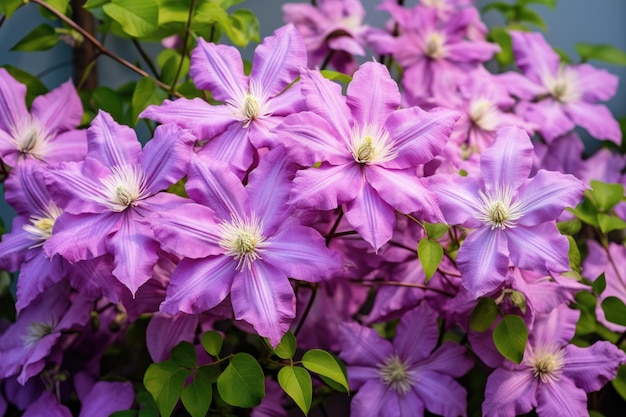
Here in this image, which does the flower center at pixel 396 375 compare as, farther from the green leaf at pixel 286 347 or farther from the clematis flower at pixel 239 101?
the clematis flower at pixel 239 101

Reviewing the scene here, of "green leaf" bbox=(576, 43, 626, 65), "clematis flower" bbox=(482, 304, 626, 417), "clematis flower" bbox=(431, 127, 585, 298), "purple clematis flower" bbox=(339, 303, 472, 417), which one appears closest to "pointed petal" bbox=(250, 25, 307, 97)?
"clematis flower" bbox=(431, 127, 585, 298)

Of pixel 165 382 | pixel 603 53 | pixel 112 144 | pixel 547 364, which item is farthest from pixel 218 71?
pixel 603 53

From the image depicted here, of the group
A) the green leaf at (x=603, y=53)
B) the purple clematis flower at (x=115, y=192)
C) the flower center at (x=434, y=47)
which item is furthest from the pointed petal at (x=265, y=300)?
the green leaf at (x=603, y=53)

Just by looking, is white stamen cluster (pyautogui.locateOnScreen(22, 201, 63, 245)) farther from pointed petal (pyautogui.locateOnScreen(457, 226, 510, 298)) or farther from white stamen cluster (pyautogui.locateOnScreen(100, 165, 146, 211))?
pointed petal (pyautogui.locateOnScreen(457, 226, 510, 298))

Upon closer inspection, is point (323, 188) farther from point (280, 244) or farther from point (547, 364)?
point (547, 364)

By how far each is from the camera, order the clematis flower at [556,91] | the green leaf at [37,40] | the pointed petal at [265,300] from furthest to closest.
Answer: the clematis flower at [556,91] → the green leaf at [37,40] → the pointed petal at [265,300]
